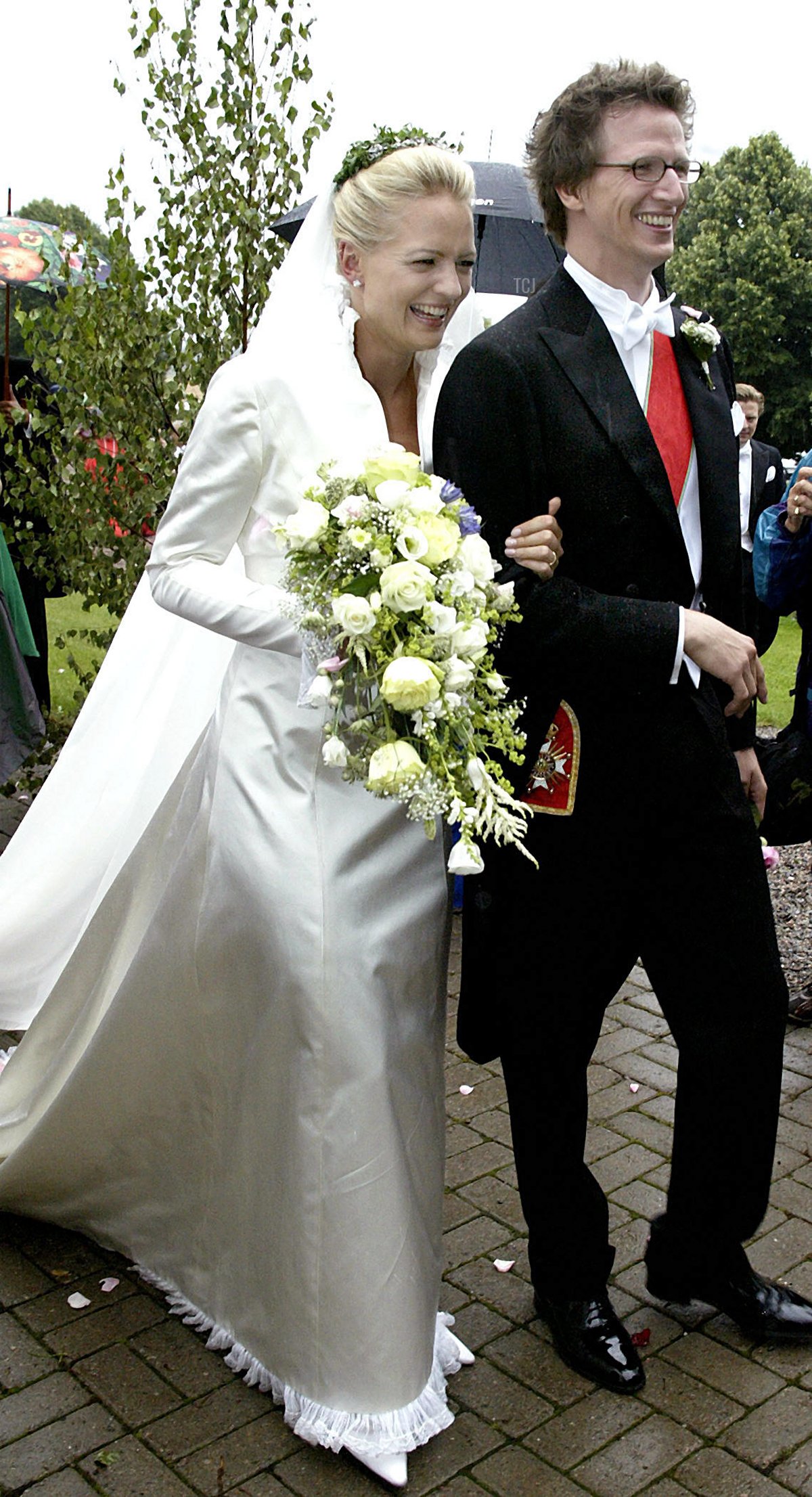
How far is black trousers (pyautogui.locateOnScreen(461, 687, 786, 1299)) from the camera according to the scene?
301cm

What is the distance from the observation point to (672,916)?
3.06m

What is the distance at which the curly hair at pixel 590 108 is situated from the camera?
2910 millimetres

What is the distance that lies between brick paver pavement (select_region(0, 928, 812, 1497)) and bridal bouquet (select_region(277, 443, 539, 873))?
42.7 inches

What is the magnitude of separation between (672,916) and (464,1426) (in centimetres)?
109

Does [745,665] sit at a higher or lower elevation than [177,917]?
higher

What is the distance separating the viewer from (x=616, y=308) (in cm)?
297

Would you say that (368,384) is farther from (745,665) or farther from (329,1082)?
(329,1082)

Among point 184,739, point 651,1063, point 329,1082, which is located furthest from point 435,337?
point 651,1063

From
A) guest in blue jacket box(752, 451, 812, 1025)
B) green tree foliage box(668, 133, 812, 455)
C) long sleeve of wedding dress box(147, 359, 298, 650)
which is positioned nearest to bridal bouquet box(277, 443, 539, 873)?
long sleeve of wedding dress box(147, 359, 298, 650)

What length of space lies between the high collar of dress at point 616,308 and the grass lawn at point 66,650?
3.46m

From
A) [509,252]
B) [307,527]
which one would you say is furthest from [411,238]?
[509,252]

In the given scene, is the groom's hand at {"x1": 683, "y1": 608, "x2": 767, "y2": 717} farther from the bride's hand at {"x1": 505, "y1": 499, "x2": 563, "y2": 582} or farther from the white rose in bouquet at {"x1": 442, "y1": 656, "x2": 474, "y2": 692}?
the white rose in bouquet at {"x1": 442, "y1": 656, "x2": 474, "y2": 692}

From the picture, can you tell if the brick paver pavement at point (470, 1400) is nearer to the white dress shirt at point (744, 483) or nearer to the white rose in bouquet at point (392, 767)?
the white rose in bouquet at point (392, 767)

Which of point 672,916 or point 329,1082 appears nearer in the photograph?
point 329,1082
